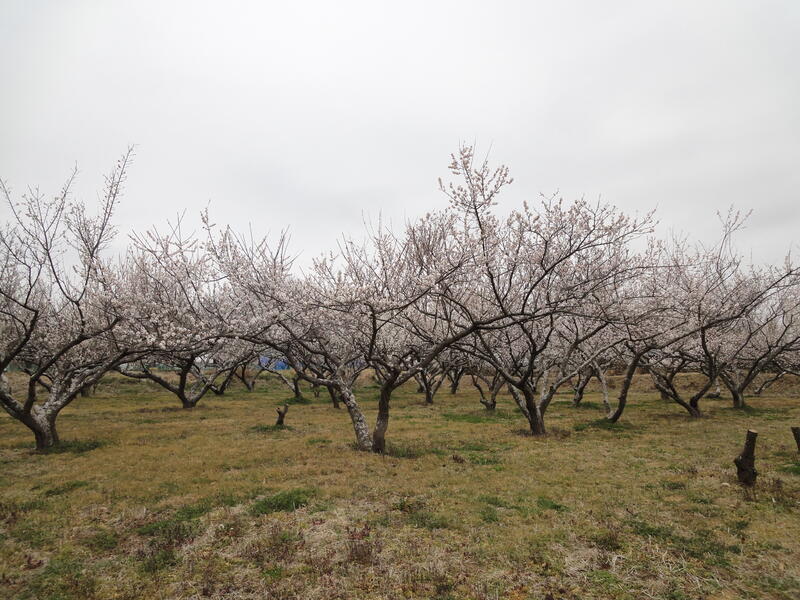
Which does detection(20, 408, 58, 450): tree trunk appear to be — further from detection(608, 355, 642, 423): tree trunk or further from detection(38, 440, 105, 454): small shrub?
detection(608, 355, 642, 423): tree trunk

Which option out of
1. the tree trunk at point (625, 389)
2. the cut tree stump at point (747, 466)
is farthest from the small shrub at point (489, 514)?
the tree trunk at point (625, 389)

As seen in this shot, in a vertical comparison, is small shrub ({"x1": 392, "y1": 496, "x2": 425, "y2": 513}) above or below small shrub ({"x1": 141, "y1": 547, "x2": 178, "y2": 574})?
above

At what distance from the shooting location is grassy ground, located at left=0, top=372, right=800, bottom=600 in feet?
20.1

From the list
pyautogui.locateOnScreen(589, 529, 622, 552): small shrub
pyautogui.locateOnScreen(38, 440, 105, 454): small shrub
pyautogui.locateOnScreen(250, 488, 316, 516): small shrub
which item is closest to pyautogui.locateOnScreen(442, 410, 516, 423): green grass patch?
pyautogui.locateOnScreen(250, 488, 316, 516): small shrub

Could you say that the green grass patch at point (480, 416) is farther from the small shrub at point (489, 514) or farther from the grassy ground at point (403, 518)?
the small shrub at point (489, 514)

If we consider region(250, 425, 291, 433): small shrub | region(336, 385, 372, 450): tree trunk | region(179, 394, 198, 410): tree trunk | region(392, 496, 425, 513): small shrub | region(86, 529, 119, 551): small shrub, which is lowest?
region(86, 529, 119, 551): small shrub

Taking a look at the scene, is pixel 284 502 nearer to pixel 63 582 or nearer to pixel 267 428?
pixel 63 582

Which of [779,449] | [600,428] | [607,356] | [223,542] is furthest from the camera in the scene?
[607,356]

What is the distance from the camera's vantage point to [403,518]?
27.4 ft

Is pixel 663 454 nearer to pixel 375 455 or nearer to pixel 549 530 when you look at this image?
pixel 549 530

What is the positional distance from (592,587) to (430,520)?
303 cm

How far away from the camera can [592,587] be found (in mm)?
5930

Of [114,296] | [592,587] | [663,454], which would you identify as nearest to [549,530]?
[592,587]

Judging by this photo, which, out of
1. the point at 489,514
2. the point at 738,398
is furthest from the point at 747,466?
the point at 738,398
